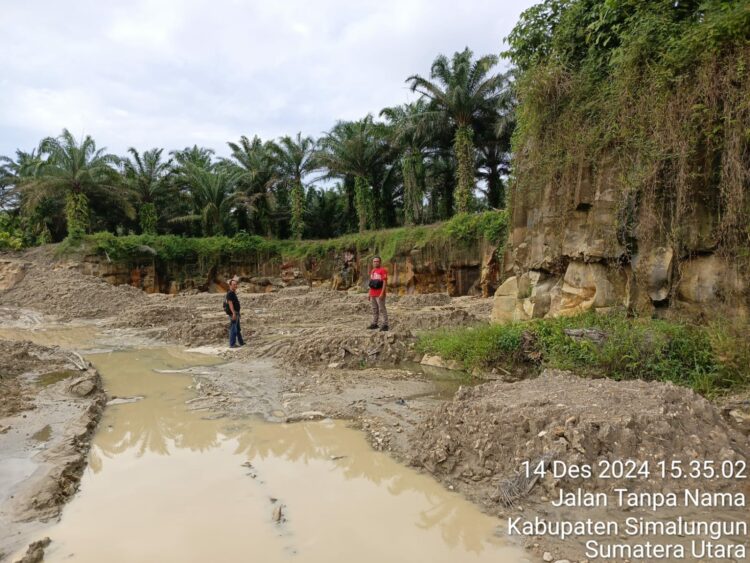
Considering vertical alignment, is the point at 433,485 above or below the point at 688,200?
below

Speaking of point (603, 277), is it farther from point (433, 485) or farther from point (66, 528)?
point (66, 528)

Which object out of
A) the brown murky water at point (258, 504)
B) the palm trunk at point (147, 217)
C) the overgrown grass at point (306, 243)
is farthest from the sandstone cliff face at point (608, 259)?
the palm trunk at point (147, 217)

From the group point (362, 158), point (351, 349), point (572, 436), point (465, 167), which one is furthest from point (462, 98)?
point (572, 436)

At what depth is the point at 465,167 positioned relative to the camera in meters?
26.2

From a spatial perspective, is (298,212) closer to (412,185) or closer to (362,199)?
(362,199)

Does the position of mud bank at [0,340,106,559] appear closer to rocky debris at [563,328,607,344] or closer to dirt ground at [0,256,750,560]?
dirt ground at [0,256,750,560]

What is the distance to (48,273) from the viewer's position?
2523 cm

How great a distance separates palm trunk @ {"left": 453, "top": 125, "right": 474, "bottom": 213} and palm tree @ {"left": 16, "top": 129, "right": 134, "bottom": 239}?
20.4 m

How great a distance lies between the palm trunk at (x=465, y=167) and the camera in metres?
26.0

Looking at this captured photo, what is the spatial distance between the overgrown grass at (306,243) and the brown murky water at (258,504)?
17577mm

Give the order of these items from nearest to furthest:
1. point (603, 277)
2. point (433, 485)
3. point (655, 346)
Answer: point (433, 485) → point (655, 346) → point (603, 277)

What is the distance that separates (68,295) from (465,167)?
66.2 feet

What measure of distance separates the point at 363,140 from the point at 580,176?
2270cm

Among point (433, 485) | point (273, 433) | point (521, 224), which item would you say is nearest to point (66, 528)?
point (273, 433)
